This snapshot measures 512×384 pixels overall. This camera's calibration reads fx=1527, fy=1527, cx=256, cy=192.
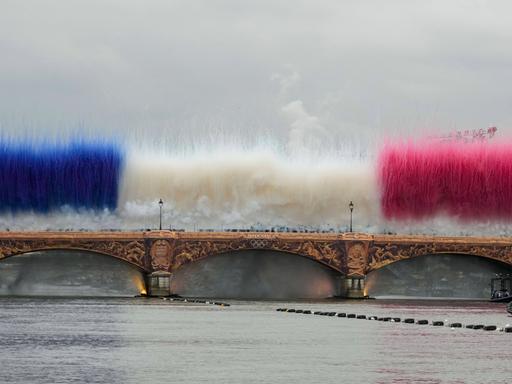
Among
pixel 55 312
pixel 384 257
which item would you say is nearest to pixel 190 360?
pixel 55 312

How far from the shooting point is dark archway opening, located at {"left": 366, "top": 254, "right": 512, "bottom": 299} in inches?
7382

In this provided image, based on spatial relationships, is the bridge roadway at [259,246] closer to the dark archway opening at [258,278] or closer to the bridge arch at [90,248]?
the bridge arch at [90,248]

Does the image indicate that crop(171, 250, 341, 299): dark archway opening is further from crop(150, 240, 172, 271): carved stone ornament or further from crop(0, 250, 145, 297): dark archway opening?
crop(150, 240, 172, 271): carved stone ornament

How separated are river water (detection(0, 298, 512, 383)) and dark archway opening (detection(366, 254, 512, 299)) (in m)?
87.6

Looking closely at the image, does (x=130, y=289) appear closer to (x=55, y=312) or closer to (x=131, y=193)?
(x=131, y=193)

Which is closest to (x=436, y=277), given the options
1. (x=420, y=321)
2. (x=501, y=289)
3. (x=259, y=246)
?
(x=501, y=289)

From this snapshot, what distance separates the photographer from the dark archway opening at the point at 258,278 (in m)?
183

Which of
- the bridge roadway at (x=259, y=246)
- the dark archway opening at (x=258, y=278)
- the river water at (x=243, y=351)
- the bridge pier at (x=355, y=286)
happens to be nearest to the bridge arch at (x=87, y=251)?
the bridge roadway at (x=259, y=246)

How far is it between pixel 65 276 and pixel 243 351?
119288mm

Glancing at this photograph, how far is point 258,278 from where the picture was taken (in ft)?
607

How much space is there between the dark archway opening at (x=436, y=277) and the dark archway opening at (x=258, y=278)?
290 inches

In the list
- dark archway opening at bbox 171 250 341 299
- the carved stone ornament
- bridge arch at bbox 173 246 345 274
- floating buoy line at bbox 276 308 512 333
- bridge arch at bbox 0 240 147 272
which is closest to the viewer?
floating buoy line at bbox 276 308 512 333

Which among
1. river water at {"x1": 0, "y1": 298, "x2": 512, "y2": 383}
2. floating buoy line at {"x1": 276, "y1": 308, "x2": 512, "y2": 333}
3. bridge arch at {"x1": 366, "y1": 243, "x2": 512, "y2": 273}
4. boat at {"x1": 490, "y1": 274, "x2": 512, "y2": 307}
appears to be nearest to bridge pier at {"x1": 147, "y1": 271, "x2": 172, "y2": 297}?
bridge arch at {"x1": 366, "y1": 243, "x2": 512, "y2": 273}

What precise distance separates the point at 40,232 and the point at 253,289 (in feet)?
103
